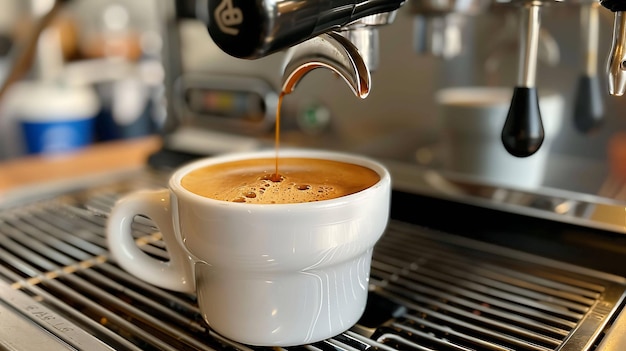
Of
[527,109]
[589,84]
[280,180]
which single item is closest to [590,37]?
[589,84]

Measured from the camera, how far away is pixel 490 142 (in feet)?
1.65

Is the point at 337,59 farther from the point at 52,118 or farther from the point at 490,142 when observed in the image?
the point at 52,118

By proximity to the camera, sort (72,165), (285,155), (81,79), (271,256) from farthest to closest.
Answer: (81,79)
(72,165)
(285,155)
(271,256)

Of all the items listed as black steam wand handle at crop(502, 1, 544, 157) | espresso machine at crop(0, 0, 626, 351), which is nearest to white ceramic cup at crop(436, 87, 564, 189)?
espresso machine at crop(0, 0, 626, 351)

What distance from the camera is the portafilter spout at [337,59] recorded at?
300mm

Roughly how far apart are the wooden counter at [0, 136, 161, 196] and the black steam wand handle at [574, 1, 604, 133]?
0.43m

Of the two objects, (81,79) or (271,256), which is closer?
(271,256)

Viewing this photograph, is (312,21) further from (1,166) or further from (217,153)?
(1,166)

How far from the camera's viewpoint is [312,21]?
0.84 ft

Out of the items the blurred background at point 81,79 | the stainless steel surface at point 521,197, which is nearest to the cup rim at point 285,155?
the stainless steel surface at point 521,197

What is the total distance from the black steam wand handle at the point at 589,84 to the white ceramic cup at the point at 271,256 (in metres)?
0.22

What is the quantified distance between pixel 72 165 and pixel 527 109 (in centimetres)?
59

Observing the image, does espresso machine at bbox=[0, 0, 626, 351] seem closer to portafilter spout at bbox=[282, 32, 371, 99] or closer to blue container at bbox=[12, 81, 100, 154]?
portafilter spout at bbox=[282, 32, 371, 99]

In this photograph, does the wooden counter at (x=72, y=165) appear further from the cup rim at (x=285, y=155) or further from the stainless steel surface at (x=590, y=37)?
the stainless steel surface at (x=590, y=37)
